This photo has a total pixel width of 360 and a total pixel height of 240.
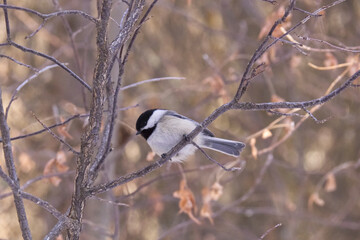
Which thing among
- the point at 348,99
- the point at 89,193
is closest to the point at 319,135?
the point at 348,99

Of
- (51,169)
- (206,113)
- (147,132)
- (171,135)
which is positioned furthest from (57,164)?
(206,113)

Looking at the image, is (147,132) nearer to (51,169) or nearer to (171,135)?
(171,135)

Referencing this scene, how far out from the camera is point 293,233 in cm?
540

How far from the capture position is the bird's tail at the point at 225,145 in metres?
2.84

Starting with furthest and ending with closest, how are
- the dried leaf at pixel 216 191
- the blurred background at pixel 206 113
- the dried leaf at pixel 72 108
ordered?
the blurred background at pixel 206 113
the dried leaf at pixel 216 191
the dried leaf at pixel 72 108

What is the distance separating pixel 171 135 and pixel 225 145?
0.35 metres

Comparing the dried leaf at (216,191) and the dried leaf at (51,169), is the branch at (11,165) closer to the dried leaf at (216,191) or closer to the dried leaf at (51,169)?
the dried leaf at (51,169)

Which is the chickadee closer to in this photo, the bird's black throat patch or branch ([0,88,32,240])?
the bird's black throat patch

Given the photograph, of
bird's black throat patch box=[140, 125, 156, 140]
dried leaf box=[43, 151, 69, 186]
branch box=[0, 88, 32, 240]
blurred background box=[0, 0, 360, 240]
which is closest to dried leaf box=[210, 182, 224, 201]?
bird's black throat patch box=[140, 125, 156, 140]

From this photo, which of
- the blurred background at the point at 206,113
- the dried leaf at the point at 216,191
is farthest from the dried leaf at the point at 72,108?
the blurred background at the point at 206,113

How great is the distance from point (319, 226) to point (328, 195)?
45 centimetres

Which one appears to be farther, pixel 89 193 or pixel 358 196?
pixel 358 196

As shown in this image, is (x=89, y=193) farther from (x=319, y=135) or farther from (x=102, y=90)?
(x=319, y=135)

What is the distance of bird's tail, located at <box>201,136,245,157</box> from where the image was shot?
9.30 ft
